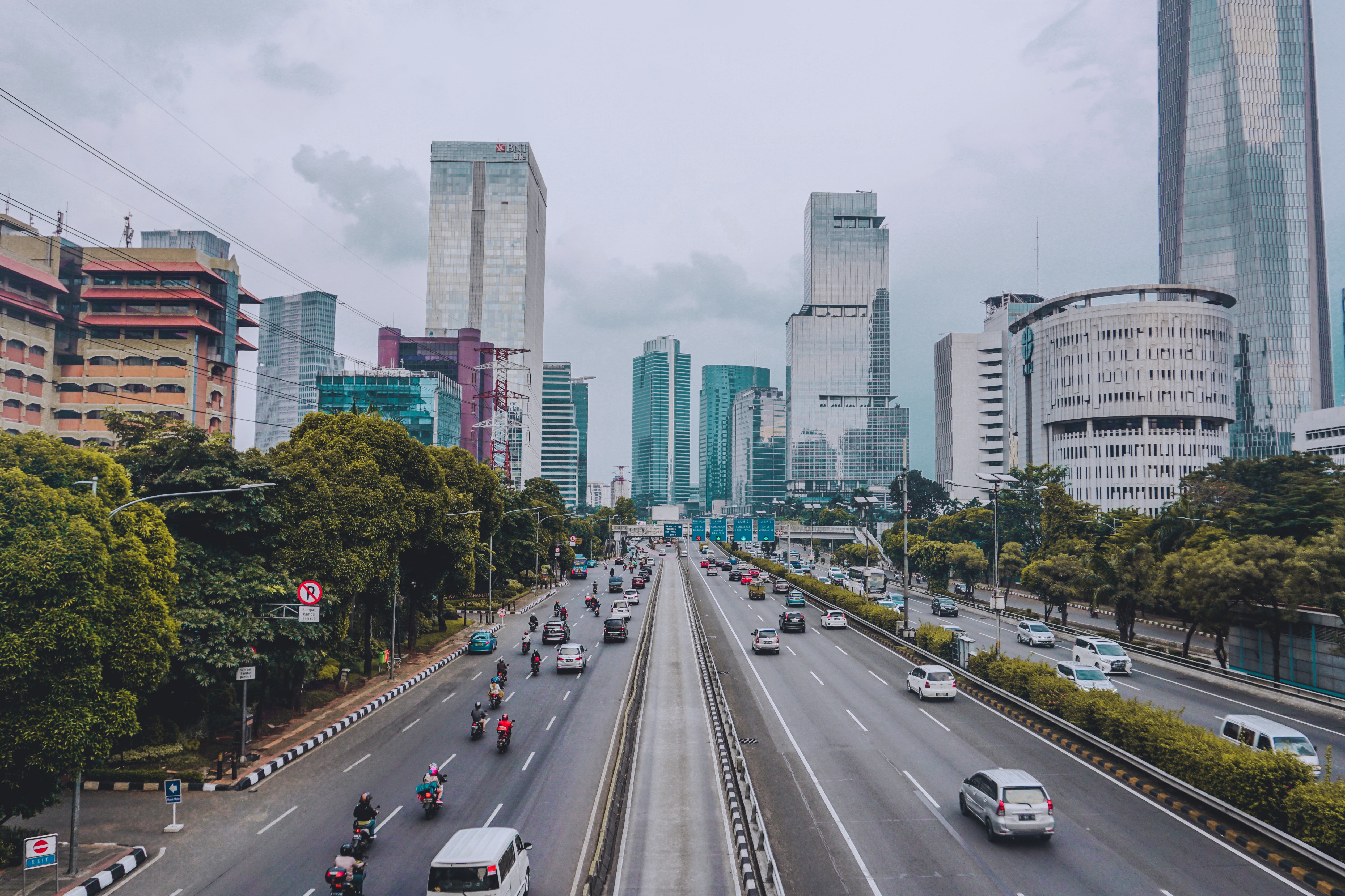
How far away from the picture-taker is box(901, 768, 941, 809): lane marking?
20.2 metres

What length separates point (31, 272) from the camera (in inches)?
3339

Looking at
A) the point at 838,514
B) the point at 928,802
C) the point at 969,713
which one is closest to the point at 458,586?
the point at 969,713

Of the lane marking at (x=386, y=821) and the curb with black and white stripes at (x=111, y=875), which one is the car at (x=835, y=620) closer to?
the lane marking at (x=386, y=821)

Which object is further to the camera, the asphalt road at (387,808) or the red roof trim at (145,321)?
the red roof trim at (145,321)

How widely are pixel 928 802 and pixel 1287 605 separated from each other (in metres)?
27.6

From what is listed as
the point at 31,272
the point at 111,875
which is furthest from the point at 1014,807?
the point at 31,272

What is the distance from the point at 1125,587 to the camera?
159ft

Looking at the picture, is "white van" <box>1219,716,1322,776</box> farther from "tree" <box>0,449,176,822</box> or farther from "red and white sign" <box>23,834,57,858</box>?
"red and white sign" <box>23,834,57,858</box>

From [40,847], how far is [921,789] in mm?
21473

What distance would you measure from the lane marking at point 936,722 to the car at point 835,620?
24.4 meters

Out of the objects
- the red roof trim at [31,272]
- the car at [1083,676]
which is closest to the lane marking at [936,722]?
the car at [1083,676]

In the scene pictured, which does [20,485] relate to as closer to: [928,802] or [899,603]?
[928,802]

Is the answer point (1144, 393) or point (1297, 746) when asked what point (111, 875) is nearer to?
point (1297, 746)

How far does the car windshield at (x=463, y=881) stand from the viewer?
1366cm
